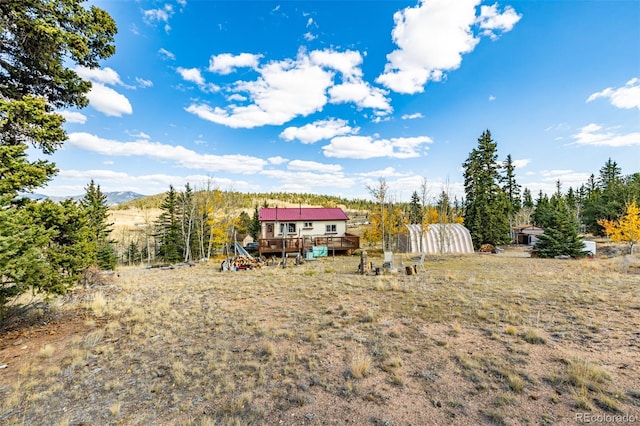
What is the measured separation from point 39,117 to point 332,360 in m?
9.46

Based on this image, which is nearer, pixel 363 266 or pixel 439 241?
pixel 363 266

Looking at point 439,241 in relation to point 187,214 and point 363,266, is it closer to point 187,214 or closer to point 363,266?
point 363,266

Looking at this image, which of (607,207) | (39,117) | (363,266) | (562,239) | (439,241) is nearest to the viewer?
(39,117)

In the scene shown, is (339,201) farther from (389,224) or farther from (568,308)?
(568,308)

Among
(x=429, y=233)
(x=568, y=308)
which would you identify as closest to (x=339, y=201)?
(x=429, y=233)

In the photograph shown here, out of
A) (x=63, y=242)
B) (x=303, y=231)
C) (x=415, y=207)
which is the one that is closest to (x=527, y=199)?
(x=415, y=207)

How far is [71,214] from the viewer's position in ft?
25.2

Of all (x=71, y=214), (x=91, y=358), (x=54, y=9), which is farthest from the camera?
(x=71, y=214)

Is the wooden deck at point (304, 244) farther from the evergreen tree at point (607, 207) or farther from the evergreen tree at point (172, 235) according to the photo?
the evergreen tree at point (607, 207)

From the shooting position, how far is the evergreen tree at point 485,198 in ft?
108

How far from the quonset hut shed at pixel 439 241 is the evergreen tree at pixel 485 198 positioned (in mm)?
4509

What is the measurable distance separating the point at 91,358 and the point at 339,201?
9735 cm

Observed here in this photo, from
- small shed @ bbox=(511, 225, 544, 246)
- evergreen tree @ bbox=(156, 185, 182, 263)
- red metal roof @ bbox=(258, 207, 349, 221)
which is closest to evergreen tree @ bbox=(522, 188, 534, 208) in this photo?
small shed @ bbox=(511, 225, 544, 246)

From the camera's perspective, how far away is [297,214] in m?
28.1
